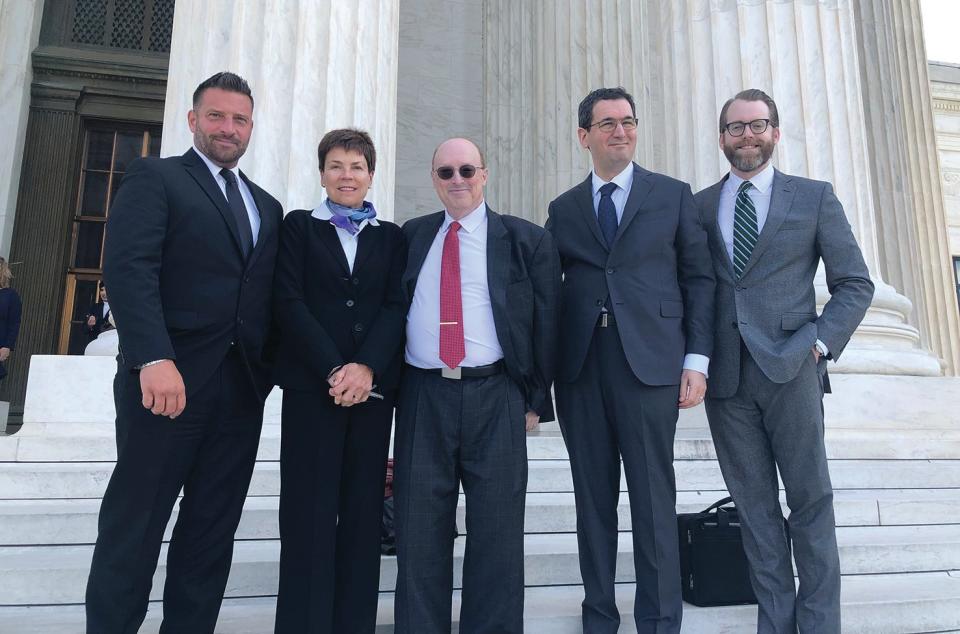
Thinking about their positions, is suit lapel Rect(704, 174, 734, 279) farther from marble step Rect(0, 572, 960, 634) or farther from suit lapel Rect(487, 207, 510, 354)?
marble step Rect(0, 572, 960, 634)

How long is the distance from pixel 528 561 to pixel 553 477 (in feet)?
3.61

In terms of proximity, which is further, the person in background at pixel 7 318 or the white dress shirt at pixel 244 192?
the person in background at pixel 7 318

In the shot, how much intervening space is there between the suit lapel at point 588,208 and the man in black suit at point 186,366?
1304 mm

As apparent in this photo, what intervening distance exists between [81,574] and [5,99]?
29.6 feet

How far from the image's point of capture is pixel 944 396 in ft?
18.5

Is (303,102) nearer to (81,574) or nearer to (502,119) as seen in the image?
(81,574)

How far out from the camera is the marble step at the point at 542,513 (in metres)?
3.51

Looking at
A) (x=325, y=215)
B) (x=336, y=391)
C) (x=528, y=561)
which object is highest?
(x=325, y=215)

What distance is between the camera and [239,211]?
2.68 meters

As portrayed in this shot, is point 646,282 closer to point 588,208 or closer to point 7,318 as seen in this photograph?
point 588,208

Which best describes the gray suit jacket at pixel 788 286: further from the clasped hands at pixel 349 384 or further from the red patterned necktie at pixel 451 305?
the clasped hands at pixel 349 384

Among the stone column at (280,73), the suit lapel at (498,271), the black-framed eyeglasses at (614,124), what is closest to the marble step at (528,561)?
the suit lapel at (498,271)

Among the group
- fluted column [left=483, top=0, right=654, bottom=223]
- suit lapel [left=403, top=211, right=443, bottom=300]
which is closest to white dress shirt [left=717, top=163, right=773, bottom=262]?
suit lapel [left=403, top=211, right=443, bottom=300]

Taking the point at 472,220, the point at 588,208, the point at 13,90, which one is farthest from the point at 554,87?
the point at 13,90
